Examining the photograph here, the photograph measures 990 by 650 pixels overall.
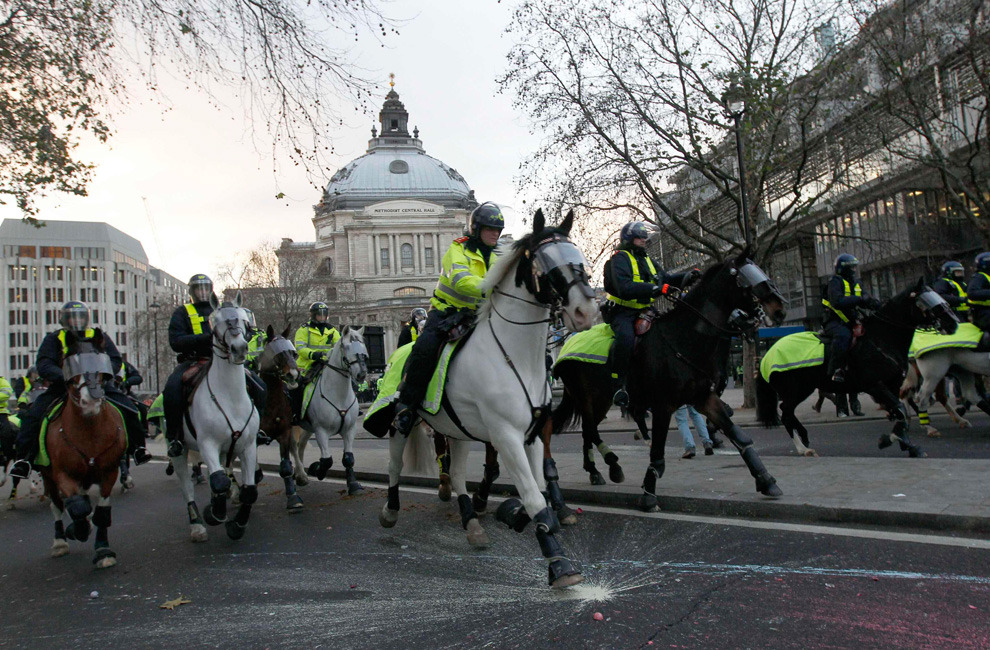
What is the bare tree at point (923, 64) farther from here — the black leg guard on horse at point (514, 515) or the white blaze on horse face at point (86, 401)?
the white blaze on horse face at point (86, 401)

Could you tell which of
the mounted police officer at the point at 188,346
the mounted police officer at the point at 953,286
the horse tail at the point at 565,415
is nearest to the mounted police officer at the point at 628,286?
the horse tail at the point at 565,415

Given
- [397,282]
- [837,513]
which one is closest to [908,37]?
[837,513]

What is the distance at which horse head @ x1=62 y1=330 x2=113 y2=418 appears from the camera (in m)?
6.47

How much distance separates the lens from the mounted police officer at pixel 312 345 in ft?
35.4

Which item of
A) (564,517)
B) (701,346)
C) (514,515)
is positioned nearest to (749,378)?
(701,346)

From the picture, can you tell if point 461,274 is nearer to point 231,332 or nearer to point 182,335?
point 231,332

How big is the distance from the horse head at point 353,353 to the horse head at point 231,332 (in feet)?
9.40

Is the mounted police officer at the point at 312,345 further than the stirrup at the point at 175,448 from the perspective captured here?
Yes

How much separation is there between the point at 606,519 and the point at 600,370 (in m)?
1.80

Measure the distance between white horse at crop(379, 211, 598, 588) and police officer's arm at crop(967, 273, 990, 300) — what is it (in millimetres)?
7938

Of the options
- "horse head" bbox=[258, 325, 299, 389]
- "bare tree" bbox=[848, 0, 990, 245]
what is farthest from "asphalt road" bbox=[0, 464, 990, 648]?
"bare tree" bbox=[848, 0, 990, 245]

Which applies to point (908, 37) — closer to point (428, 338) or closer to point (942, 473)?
point (942, 473)

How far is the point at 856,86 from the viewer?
725 inches

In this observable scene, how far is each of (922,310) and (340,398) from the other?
7586 mm
